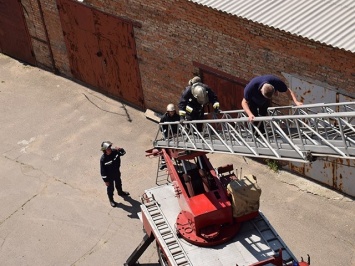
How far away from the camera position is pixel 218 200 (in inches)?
492

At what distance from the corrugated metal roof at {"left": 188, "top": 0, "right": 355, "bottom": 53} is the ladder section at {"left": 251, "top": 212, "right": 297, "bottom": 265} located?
4.05 metres

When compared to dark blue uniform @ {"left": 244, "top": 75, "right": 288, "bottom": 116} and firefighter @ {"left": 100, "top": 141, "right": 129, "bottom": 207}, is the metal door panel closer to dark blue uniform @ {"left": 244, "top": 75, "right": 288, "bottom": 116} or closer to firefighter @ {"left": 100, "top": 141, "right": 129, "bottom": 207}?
firefighter @ {"left": 100, "top": 141, "right": 129, "bottom": 207}

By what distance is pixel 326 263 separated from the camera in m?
13.9

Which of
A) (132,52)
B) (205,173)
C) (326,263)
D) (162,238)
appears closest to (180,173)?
(205,173)

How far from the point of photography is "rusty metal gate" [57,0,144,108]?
60.3 feet

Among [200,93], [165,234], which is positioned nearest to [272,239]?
[165,234]

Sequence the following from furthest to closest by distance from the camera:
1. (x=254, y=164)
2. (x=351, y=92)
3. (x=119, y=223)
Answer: (x=254, y=164), (x=119, y=223), (x=351, y=92)

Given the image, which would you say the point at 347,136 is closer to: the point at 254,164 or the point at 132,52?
the point at 254,164

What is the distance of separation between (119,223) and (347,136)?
7.14 m

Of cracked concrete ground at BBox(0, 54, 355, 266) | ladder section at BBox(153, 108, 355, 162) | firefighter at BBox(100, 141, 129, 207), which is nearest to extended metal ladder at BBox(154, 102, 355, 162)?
ladder section at BBox(153, 108, 355, 162)

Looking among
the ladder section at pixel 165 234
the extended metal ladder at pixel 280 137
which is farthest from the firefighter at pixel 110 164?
the extended metal ladder at pixel 280 137

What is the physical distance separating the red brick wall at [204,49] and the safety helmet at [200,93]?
3.11 m

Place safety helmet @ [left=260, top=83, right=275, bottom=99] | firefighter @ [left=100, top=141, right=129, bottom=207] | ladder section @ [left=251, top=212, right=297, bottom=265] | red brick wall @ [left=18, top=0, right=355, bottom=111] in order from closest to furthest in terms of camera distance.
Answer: safety helmet @ [left=260, top=83, right=275, bottom=99], ladder section @ [left=251, top=212, right=297, bottom=265], red brick wall @ [left=18, top=0, right=355, bottom=111], firefighter @ [left=100, top=141, right=129, bottom=207]

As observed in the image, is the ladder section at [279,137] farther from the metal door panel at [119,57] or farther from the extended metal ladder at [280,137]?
the metal door panel at [119,57]
